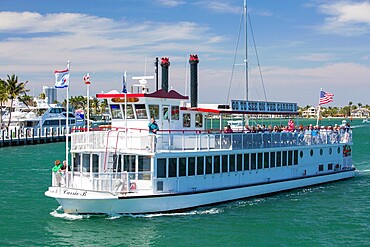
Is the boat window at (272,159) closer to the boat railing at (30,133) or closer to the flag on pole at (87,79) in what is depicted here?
the flag on pole at (87,79)

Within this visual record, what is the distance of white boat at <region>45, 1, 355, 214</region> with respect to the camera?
23.3 metres

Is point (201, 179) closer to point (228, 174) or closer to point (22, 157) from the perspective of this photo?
point (228, 174)

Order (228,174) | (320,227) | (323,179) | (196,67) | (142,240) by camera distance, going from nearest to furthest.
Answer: (142,240)
(320,227)
(228,174)
(196,67)
(323,179)

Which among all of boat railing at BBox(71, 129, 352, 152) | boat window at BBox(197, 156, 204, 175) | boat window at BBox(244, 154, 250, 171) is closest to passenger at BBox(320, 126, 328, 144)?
boat railing at BBox(71, 129, 352, 152)

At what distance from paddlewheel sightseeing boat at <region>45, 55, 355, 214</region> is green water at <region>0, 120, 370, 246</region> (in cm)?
75

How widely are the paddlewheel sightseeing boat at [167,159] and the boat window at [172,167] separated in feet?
0.15

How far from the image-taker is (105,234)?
2139cm

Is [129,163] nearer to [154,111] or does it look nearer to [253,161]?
[154,111]

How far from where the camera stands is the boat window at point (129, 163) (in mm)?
24297

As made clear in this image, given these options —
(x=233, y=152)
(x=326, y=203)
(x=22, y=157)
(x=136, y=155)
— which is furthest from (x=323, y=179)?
→ (x=22, y=157)

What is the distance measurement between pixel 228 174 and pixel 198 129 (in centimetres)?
289

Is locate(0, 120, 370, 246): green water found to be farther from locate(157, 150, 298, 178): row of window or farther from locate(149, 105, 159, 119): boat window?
locate(149, 105, 159, 119): boat window

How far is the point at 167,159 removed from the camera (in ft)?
79.7

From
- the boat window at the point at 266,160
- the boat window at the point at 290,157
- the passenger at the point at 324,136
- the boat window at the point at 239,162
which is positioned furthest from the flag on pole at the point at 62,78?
the passenger at the point at 324,136
